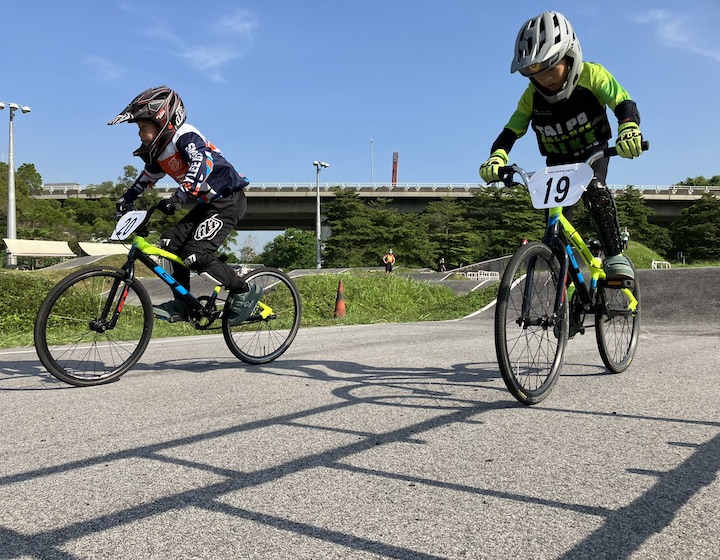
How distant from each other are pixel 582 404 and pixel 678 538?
182 cm

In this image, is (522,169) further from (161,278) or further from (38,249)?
(38,249)

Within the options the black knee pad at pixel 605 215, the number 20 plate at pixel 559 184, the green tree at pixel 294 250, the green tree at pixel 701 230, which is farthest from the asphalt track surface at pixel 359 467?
the green tree at pixel 294 250

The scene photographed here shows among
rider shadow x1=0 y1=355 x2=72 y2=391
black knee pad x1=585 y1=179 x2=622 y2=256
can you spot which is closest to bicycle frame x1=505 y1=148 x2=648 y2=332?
black knee pad x1=585 y1=179 x2=622 y2=256

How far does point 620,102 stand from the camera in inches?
160

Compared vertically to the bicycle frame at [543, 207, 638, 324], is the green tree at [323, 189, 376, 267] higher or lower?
higher

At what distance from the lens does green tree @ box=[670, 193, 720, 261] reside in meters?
56.3

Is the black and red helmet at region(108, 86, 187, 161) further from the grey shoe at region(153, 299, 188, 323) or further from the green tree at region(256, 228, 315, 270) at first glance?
the green tree at region(256, 228, 315, 270)

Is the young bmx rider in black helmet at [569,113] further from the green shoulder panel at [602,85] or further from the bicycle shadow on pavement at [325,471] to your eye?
the bicycle shadow on pavement at [325,471]

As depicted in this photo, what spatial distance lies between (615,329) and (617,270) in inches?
24.8

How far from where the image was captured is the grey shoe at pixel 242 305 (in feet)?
17.2

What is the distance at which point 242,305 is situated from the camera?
17.4 feet

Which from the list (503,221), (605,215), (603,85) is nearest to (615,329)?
(605,215)

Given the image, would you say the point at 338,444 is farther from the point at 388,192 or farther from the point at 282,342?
the point at 388,192

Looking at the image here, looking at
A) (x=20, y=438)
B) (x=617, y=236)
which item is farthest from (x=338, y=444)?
(x=617, y=236)
